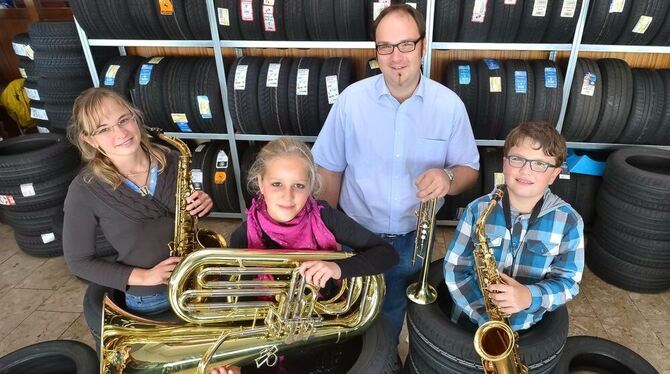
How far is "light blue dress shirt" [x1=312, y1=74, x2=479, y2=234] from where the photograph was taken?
2.14 meters

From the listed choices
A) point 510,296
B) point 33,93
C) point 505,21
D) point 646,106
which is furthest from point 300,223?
point 33,93

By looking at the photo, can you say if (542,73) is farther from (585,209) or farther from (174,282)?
(174,282)

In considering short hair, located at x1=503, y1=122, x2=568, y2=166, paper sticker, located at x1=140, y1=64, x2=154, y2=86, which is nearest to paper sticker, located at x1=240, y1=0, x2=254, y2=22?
paper sticker, located at x1=140, y1=64, x2=154, y2=86

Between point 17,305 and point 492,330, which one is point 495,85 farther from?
point 17,305

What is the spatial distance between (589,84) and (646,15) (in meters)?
0.57

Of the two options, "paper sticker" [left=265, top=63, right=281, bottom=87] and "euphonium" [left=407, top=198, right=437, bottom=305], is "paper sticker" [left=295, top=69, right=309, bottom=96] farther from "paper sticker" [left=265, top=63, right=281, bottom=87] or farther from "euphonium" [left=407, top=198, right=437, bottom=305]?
"euphonium" [left=407, top=198, right=437, bottom=305]

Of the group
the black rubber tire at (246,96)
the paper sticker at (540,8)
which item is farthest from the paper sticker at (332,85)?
the paper sticker at (540,8)

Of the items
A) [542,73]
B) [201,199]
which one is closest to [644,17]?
[542,73]

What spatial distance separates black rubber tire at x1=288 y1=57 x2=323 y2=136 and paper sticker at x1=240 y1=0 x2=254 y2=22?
1.64 ft

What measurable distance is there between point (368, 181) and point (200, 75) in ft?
7.28

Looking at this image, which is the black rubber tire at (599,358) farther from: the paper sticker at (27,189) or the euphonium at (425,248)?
the paper sticker at (27,189)

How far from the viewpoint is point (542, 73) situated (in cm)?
347

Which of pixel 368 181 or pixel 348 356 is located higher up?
pixel 368 181

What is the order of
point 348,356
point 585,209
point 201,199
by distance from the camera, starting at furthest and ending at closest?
point 585,209 < point 201,199 < point 348,356
